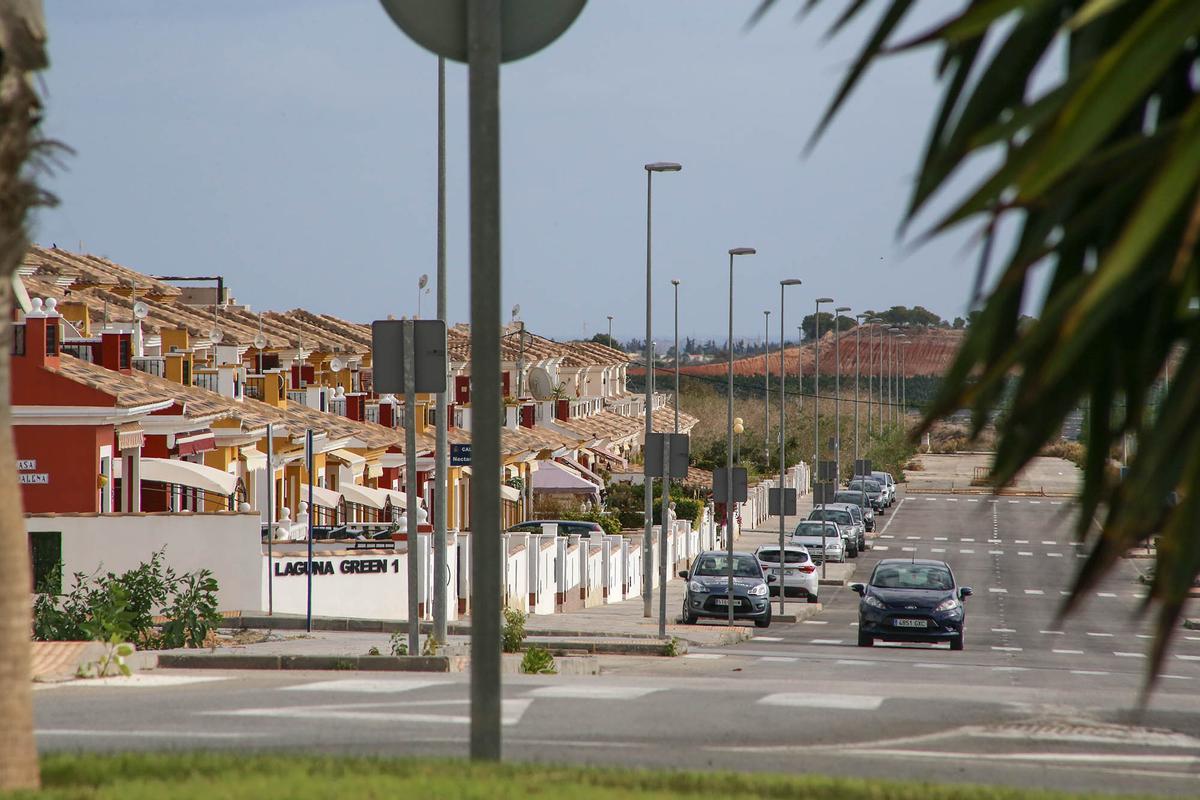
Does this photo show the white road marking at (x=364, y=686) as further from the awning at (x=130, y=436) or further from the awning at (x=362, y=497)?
the awning at (x=362, y=497)

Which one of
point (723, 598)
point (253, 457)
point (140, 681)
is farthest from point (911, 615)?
point (253, 457)

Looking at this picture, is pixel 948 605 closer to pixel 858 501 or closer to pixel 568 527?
pixel 568 527

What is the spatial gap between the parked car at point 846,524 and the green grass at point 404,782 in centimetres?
5147

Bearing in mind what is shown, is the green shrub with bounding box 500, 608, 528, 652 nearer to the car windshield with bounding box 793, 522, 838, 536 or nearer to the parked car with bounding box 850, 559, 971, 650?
the parked car with bounding box 850, 559, 971, 650

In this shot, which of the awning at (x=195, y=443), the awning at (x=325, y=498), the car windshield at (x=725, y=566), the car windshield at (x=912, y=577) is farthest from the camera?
the awning at (x=325, y=498)

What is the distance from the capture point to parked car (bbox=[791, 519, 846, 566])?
177ft

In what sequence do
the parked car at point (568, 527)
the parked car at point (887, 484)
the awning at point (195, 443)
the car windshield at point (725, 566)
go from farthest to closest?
1. the parked car at point (887, 484)
2. the parked car at point (568, 527)
3. the awning at point (195, 443)
4. the car windshield at point (725, 566)

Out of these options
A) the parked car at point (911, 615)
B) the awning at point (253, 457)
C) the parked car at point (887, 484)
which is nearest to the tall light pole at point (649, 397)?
the parked car at point (911, 615)

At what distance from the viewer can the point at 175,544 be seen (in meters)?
25.8

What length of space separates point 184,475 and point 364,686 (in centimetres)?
2185

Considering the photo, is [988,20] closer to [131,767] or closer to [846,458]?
[131,767]

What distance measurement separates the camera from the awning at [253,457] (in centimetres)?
4184

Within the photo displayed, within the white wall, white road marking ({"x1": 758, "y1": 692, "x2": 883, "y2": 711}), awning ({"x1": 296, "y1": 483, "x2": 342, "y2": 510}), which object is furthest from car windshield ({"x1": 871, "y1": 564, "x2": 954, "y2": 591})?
awning ({"x1": 296, "y1": 483, "x2": 342, "y2": 510})

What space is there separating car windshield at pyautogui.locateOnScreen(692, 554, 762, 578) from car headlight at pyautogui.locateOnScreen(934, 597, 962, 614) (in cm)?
719
